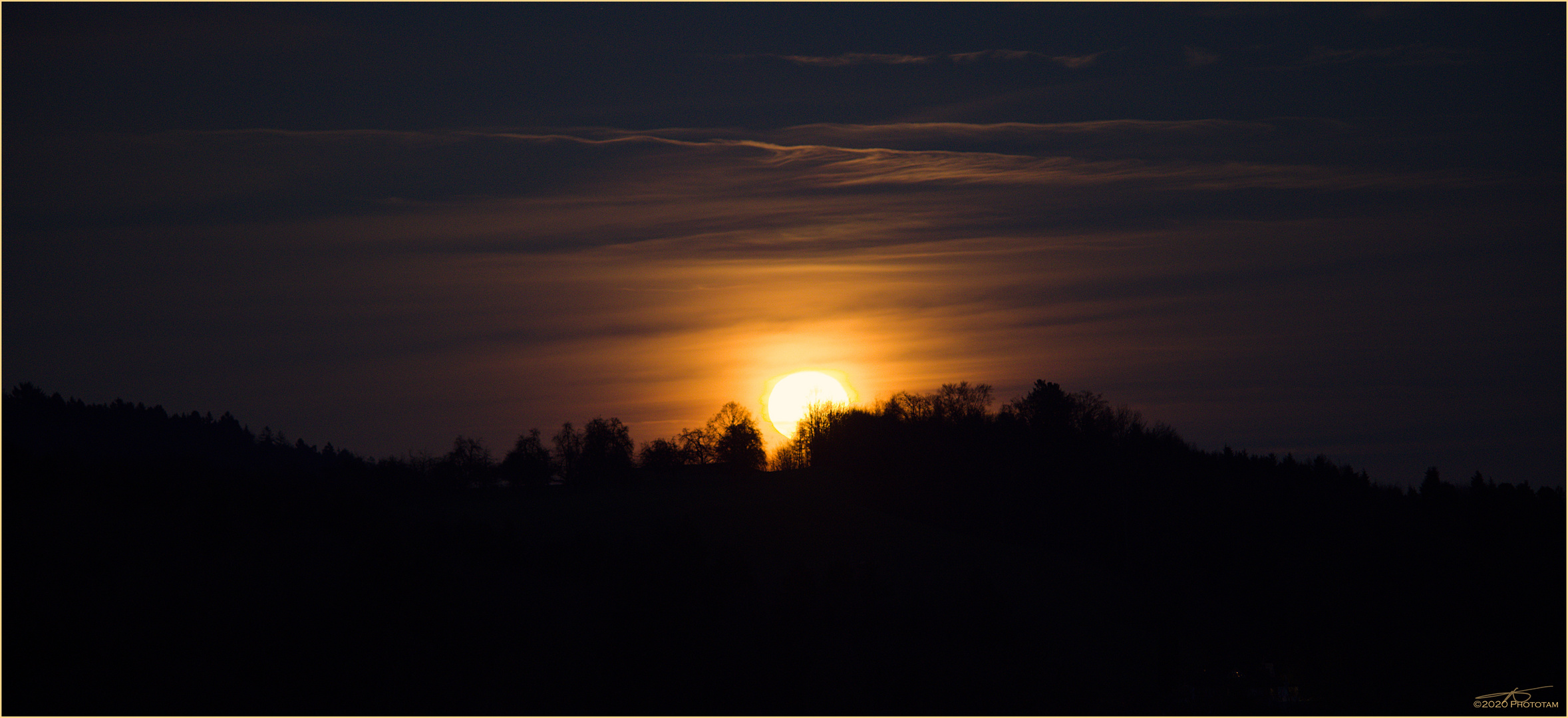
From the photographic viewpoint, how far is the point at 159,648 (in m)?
66.8

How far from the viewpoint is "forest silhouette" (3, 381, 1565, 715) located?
6881cm

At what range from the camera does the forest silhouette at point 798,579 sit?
68.8 meters

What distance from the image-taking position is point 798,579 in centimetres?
8725

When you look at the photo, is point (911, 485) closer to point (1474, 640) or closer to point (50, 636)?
point (1474, 640)

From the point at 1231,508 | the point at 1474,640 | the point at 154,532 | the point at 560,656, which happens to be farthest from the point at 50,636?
the point at 1231,508
